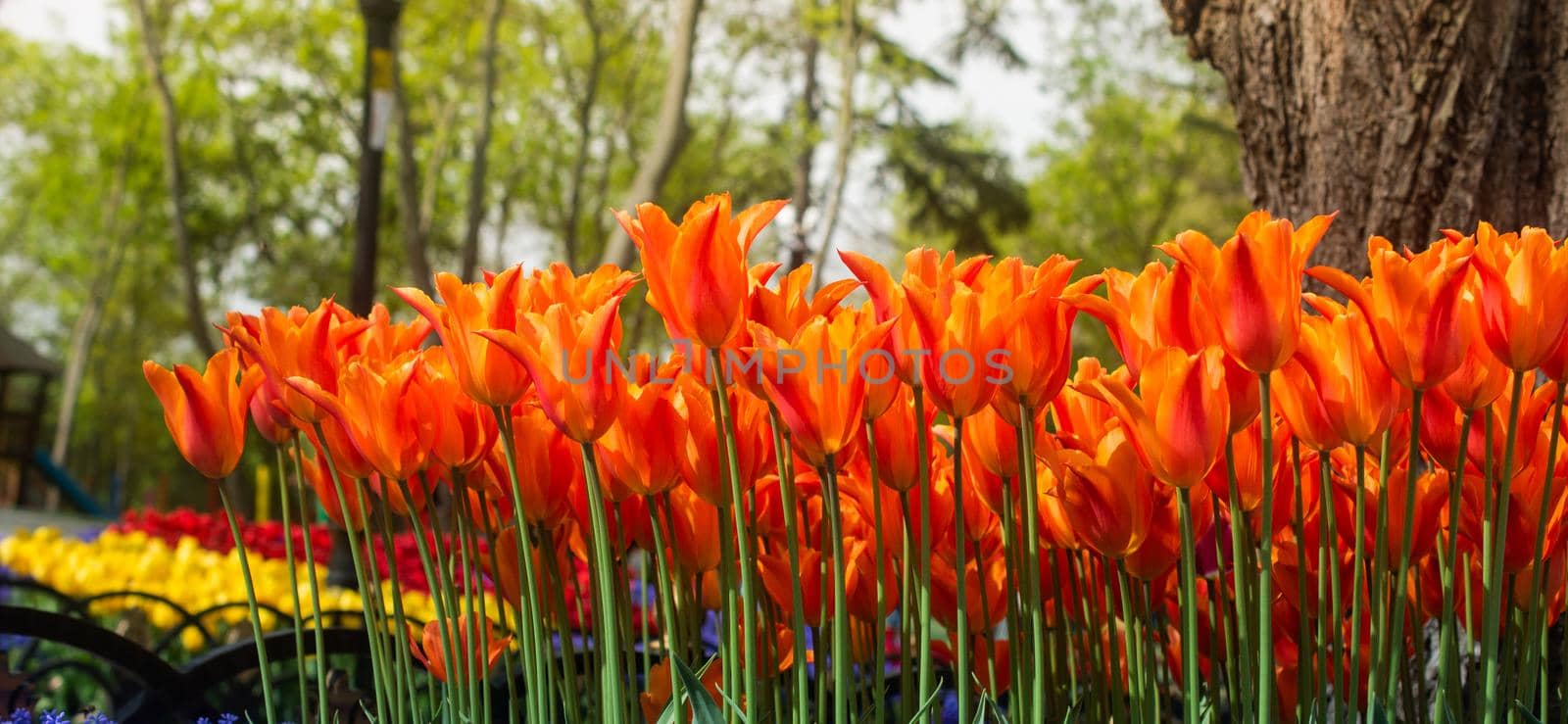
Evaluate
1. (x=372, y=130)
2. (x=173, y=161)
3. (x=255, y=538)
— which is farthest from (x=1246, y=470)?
(x=173, y=161)

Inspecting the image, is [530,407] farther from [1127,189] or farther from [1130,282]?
[1127,189]

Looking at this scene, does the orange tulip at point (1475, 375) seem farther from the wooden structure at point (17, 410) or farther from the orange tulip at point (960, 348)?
the wooden structure at point (17, 410)

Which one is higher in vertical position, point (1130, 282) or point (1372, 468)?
point (1130, 282)

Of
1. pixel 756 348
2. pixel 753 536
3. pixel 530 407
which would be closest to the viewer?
pixel 756 348

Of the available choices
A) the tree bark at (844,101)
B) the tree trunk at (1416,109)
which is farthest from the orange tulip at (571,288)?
the tree bark at (844,101)

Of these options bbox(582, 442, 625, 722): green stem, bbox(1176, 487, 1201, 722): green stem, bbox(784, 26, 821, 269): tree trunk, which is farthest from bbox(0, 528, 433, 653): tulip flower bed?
bbox(784, 26, 821, 269): tree trunk

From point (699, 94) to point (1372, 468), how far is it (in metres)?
21.0

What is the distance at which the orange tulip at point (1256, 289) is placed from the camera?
1.07 metres

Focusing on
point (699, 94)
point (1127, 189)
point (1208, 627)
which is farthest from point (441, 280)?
point (1127, 189)

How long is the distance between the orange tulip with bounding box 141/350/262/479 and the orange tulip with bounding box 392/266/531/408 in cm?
26

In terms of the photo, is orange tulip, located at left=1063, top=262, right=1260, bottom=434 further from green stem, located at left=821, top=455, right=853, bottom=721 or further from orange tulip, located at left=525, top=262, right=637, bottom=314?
orange tulip, located at left=525, top=262, right=637, bottom=314

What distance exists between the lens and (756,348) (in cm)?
109

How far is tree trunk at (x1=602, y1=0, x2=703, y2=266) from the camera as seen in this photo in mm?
7059

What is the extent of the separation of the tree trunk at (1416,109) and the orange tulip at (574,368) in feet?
6.08
